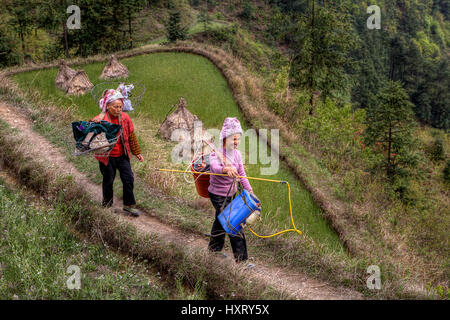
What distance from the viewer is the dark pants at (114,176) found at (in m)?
4.99

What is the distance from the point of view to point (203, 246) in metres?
4.86

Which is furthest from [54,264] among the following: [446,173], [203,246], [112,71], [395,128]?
[446,173]

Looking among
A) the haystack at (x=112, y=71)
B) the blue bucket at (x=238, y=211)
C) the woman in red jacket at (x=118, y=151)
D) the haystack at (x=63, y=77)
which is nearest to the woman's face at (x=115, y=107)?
the woman in red jacket at (x=118, y=151)

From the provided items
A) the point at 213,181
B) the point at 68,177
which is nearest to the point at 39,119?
the point at 68,177

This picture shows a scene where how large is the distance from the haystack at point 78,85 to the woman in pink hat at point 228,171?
324 inches

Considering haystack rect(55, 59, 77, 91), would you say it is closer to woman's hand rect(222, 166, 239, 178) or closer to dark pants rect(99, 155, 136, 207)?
dark pants rect(99, 155, 136, 207)

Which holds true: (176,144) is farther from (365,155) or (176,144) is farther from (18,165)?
Result: (365,155)

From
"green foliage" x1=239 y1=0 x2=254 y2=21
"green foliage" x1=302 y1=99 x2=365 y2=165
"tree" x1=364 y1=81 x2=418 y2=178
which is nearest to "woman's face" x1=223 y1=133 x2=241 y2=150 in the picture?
"green foliage" x1=302 y1=99 x2=365 y2=165

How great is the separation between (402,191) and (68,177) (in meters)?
11.0

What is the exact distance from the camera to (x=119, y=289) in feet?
11.0

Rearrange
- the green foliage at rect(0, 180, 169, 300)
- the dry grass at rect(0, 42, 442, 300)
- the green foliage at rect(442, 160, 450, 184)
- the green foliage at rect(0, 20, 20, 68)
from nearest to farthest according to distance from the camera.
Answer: the green foliage at rect(0, 180, 169, 300), the dry grass at rect(0, 42, 442, 300), the green foliage at rect(0, 20, 20, 68), the green foliage at rect(442, 160, 450, 184)

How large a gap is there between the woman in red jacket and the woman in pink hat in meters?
1.39

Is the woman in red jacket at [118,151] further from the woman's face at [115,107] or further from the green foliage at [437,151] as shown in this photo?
the green foliage at [437,151]

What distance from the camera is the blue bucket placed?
3.87 metres
